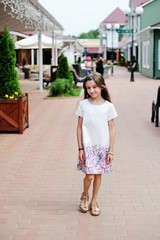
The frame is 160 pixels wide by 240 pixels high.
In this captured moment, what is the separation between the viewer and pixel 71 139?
8695 mm

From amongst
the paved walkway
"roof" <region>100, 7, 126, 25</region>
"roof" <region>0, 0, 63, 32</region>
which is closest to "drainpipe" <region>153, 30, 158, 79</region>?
"roof" <region>0, 0, 63, 32</region>

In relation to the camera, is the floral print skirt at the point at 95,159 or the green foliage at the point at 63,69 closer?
the floral print skirt at the point at 95,159

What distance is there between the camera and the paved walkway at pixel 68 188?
4106 mm

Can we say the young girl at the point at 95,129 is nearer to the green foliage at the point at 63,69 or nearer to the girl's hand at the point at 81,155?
the girl's hand at the point at 81,155

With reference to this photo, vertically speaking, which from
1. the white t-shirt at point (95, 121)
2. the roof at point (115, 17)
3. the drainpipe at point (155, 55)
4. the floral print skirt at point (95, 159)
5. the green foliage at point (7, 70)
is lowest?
the floral print skirt at point (95, 159)

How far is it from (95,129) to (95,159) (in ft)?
1.02

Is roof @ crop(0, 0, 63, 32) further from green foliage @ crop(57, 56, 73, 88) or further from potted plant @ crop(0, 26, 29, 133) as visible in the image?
green foliage @ crop(57, 56, 73, 88)

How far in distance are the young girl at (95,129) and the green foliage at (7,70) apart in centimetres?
525

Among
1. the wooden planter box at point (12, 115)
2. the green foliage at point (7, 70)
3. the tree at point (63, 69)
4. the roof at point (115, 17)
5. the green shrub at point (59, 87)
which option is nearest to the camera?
the wooden planter box at point (12, 115)

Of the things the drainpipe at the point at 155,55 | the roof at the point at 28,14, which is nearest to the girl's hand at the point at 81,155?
the roof at the point at 28,14

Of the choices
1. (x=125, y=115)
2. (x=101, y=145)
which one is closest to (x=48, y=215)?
(x=101, y=145)

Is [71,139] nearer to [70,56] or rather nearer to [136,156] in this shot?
[136,156]

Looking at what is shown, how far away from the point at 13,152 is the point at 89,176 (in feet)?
10.7

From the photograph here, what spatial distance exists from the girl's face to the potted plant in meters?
4.76
